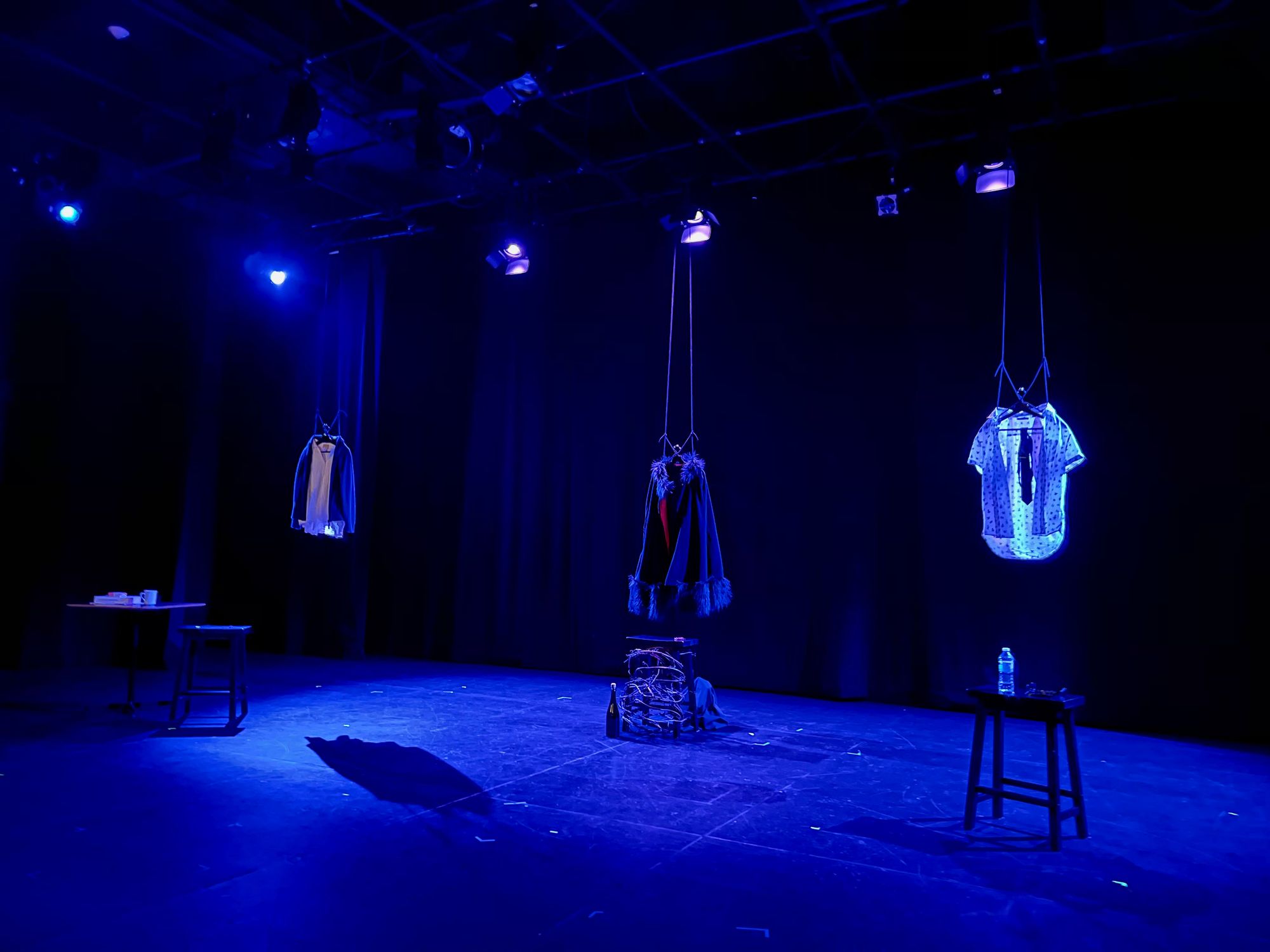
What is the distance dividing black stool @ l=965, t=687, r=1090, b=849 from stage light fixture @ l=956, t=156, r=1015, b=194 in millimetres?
3620

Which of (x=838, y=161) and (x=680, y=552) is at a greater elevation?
(x=838, y=161)

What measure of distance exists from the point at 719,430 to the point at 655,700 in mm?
2697

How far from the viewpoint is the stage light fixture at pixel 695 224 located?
22.6 ft

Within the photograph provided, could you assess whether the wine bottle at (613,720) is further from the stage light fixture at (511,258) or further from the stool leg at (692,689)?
the stage light fixture at (511,258)

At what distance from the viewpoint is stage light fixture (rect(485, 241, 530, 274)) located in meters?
7.60

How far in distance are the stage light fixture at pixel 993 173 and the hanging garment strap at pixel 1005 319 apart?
2.15 ft

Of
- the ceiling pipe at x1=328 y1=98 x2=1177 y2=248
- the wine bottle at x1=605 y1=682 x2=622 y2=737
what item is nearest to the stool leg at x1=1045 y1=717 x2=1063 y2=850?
the wine bottle at x1=605 y1=682 x2=622 y2=737

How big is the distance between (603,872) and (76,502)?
7013 mm

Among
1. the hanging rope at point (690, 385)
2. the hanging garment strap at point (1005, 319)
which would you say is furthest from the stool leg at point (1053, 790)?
the hanging rope at point (690, 385)

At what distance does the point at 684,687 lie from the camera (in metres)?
5.70

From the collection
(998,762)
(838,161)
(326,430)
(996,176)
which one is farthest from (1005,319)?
(326,430)

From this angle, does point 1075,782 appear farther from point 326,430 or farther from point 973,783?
point 326,430

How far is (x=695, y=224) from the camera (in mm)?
6949

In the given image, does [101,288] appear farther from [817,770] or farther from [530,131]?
[817,770]
